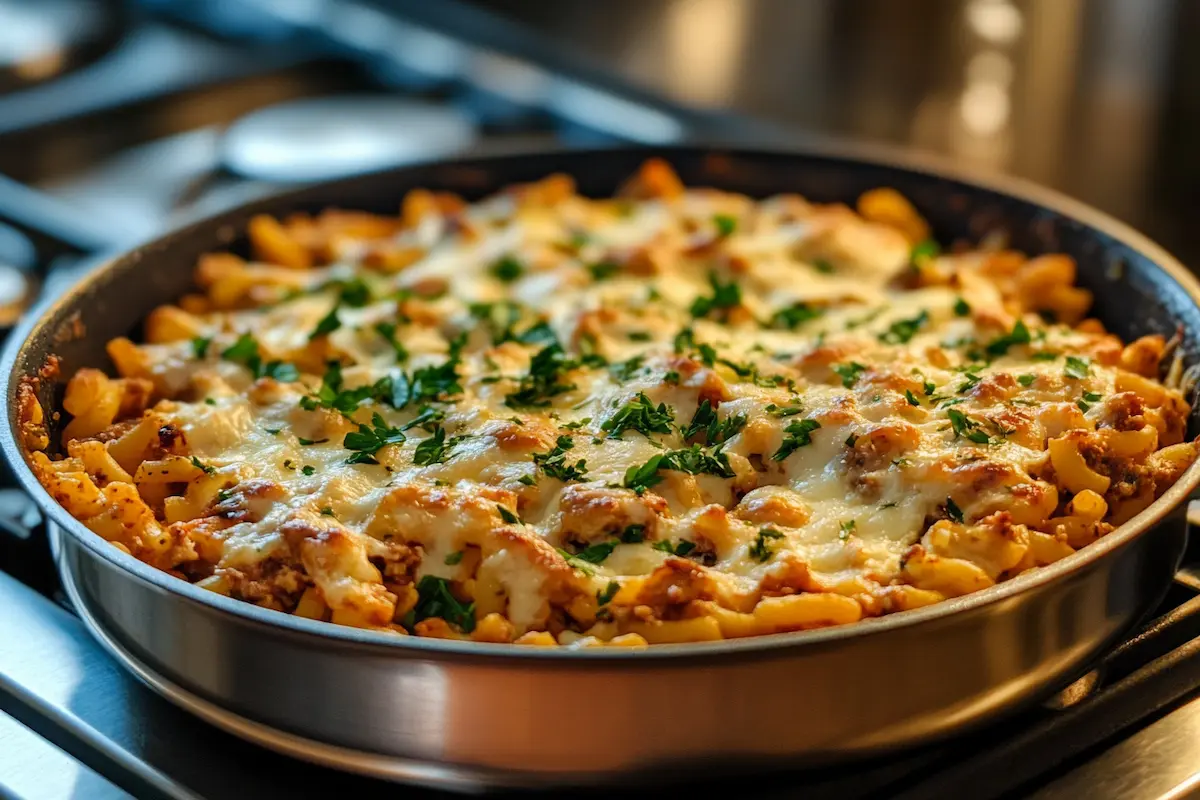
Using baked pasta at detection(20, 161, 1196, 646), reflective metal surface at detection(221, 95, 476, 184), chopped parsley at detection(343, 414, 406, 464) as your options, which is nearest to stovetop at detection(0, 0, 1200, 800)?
reflective metal surface at detection(221, 95, 476, 184)

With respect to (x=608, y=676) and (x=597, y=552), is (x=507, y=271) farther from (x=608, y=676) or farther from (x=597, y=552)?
(x=608, y=676)

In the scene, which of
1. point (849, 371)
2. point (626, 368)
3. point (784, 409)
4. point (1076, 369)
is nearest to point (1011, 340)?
point (1076, 369)

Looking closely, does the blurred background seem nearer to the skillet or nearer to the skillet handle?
the skillet handle

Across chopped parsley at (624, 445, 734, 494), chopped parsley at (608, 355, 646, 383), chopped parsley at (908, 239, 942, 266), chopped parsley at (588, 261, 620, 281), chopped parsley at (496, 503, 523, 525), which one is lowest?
chopped parsley at (496, 503, 523, 525)

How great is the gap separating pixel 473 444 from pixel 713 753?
0.56 meters

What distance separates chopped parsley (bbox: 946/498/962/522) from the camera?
156 centimetres

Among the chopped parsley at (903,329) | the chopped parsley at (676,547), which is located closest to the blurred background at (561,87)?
the chopped parsley at (903,329)

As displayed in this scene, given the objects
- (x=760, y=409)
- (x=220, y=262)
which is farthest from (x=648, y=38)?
(x=760, y=409)

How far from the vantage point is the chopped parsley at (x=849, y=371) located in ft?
6.08

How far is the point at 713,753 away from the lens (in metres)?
1.33

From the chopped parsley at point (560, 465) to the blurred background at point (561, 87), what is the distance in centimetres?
96

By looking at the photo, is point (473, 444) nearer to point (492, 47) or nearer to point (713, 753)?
point (713, 753)

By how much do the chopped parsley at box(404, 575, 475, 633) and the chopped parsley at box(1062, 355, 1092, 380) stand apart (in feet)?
2.80

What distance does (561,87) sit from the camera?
3162 millimetres
